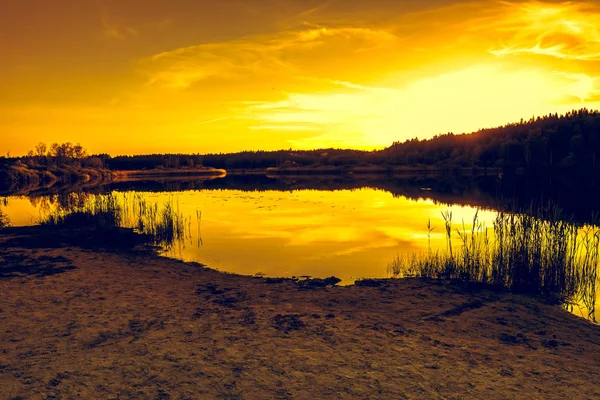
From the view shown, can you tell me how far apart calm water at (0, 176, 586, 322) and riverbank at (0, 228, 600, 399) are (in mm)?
2953

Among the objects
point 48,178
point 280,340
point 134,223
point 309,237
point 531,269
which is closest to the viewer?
point 280,340

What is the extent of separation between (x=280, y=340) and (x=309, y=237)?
591 inches

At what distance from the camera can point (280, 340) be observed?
840 centimetres

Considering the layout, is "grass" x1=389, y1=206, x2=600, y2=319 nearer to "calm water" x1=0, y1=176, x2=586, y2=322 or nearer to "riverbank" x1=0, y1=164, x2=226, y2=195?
"calm water" x1=0, y1=176, x2=586, y2=322

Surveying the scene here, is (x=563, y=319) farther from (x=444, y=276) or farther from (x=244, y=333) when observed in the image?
(x=244, y=333)


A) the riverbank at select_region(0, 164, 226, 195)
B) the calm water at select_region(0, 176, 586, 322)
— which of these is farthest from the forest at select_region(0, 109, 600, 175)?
the calm water at select_region(0, 176, 586, 322)

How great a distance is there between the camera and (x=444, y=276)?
14.5 metres

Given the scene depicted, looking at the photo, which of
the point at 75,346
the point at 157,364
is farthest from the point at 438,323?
the point at 75,346

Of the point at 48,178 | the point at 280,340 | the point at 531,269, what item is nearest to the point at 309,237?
the point at 531,269

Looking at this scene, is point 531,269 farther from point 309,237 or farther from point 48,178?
point 48,178

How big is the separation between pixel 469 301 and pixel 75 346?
950cm

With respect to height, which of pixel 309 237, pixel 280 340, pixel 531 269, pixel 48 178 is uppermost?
pixel 48 178

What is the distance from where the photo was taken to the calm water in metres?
16.8


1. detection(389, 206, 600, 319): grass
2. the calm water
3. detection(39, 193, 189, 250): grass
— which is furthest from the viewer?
detection(39, 193, 189, 250): grass
